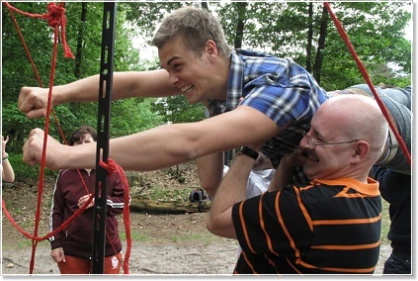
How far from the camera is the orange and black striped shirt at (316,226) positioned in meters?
1.14

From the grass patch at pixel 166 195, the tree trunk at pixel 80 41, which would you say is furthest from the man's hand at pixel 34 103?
the tree trunk at pixel 80 41

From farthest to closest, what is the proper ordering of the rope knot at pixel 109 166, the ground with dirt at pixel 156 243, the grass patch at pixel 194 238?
1. the grass patch at pixel 194 238
2. the ground with dirt at pixel 156 243
3. the rope knot at pixel 109 166

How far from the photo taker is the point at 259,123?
3.58ft

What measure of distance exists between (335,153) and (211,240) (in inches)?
177

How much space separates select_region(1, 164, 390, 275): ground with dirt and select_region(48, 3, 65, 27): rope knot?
2678mm

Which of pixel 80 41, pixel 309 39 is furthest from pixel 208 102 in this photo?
pixel 309 39

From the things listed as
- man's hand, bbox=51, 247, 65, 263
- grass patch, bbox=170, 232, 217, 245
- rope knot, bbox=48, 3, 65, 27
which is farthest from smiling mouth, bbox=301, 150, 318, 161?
grass patch, bbox=170, 232, 217, 245

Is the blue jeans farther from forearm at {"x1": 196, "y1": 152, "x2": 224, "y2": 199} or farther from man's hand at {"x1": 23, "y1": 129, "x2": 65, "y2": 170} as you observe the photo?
man's hand at {"x1": 23, "y1": 129, "x2": 65, "y2": 170}

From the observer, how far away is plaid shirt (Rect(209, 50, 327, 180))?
3.70 ft

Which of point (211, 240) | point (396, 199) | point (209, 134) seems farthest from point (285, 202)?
point (211, 240)

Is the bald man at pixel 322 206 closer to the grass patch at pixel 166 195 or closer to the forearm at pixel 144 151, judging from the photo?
the forearm at pixel 144 151

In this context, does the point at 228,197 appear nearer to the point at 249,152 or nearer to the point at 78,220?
the point at 249,152

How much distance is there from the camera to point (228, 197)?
124cm

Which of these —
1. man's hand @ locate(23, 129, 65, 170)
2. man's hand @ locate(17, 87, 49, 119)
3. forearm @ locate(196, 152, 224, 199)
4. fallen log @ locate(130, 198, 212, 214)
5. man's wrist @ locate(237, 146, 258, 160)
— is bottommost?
fallen log @ locate(130, 198, 212, 214)
